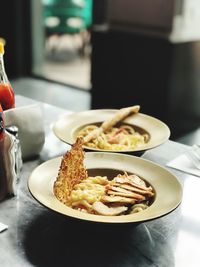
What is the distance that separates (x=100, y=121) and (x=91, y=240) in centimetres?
73

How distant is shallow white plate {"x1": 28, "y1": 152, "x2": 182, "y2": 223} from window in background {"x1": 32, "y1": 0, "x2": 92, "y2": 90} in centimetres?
403

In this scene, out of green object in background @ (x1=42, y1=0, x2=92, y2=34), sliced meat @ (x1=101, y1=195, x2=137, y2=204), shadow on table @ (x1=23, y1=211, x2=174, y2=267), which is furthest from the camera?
green object in background @ (x1=42, y1=0, x2=92, y2=34)

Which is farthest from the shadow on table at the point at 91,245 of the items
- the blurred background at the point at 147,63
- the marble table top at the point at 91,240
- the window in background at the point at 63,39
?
the window in background at the point at 63,39

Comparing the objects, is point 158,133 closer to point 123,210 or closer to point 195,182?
point 195,182

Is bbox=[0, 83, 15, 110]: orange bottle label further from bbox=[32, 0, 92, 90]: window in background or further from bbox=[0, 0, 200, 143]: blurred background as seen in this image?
bbox=[32, 0, 92, 90]: window in background

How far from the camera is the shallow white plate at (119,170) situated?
39.0 inches

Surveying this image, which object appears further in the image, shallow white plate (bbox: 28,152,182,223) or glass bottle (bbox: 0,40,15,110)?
glass bottle (bbox: 0,40,15,110)

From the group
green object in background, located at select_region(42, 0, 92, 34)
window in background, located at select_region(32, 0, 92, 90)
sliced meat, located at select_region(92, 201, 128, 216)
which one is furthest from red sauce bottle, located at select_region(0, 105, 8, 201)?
green object in background, located at select_region(42, 0, 92, 34)

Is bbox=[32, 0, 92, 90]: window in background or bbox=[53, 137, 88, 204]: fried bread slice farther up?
bbox=[53, 137, 88, 204]: fried bread slice

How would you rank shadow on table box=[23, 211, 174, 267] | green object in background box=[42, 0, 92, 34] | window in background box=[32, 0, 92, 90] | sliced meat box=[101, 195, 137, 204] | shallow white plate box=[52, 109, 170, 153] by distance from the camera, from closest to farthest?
1. shadow on table box=[23, 211, 174, 267]
2. sliced meat box=[101, 195, 137, 204]
3. shallow white plate box=[52, 109, 170, 153]
4. window in background box=[32, 0, 92, 90]
5. green object in background box=[42, 0, 92, 34]

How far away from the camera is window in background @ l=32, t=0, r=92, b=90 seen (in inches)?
222

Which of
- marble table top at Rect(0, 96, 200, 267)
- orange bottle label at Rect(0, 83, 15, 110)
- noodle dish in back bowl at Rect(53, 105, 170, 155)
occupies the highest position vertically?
orange bottle label at Rect(0, 83, 15, 110)

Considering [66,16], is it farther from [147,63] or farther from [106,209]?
[106,209]

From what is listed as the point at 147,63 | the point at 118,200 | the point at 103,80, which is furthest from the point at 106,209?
the point at 103,80
